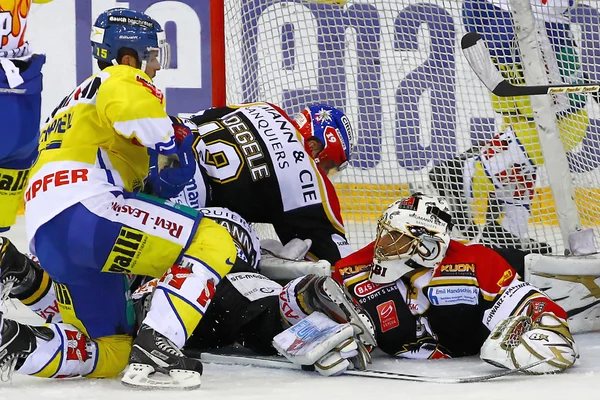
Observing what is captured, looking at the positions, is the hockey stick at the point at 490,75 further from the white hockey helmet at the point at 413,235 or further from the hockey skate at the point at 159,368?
the hockey skate at the point at 159,368

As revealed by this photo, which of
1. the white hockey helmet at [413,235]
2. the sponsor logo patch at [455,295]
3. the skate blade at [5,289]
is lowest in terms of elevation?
the sponsor logo patch at [455,295]

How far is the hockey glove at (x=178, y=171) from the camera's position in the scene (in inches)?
124

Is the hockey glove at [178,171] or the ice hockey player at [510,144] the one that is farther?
the ice hockey player at [510,144]

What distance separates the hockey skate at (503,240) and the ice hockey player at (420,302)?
84cm

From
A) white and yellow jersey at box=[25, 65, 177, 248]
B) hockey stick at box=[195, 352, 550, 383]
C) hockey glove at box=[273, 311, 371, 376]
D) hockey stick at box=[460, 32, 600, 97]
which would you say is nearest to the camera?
white and yellow jersey at box=[25, 65, 177, 248]

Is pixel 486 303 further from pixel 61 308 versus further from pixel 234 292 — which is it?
pixel 61 308

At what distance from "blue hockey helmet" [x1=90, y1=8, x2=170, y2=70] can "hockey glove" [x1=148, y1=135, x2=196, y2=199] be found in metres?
0.33

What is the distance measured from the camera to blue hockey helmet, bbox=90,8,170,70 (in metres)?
3.35

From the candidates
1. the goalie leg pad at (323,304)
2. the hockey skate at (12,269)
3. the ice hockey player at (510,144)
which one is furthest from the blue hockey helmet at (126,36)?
the ice hockey player at (510,144)

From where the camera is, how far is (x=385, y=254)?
342cm

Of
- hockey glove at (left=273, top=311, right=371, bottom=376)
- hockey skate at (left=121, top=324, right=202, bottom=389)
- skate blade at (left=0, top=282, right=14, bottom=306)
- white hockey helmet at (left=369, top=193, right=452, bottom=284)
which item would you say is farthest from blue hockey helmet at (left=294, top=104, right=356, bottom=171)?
hockey skate at (left=121, top=324, right=202, bottom=389)

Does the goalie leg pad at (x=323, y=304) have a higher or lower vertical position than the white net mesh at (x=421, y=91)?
lower

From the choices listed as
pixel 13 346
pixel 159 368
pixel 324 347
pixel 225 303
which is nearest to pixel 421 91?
pixel 225 303

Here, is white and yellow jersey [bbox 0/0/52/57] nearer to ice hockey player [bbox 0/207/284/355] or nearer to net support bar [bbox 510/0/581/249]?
ice hockey player [bbox 0/207/284/355]
